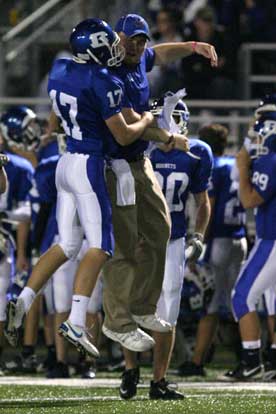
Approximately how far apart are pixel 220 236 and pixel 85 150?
321 cm

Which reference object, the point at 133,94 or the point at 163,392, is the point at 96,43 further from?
the point at 163,392

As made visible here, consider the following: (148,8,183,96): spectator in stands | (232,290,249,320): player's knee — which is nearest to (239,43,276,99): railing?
(148,8,183,96): spectator in stands

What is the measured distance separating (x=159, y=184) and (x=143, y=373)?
2.13 metres

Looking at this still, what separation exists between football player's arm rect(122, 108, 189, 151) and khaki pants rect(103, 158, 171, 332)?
28 centimetres

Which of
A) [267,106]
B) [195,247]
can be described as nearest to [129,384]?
[195,247]

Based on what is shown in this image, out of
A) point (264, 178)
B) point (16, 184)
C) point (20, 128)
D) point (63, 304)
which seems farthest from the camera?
point (20, 128)

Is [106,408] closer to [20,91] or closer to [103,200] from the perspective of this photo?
[103,200]

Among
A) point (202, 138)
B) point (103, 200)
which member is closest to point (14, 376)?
point (202, 138)

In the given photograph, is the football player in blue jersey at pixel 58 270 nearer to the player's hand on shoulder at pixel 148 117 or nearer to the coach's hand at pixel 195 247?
the coach's hand at pixel 195 247

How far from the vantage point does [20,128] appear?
12109 millimetres

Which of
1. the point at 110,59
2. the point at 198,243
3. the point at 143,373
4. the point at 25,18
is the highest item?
the point at 25,18

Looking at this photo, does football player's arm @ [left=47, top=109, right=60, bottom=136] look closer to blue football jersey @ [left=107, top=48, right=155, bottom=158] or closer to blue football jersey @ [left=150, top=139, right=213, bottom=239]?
blue football jersey @ [left=107, top=48, right=155, bottom=158]

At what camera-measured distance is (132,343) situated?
351 inches

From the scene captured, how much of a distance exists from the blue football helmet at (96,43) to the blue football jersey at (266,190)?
2.29 m
